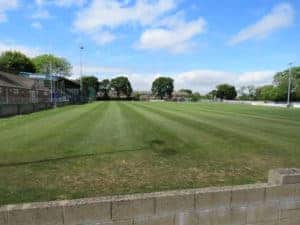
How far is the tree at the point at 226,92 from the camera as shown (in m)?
179

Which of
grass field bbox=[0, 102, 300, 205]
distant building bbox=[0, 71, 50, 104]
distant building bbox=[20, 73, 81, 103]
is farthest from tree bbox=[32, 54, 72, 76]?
grass field bbox=[0, 102, 300, 205]

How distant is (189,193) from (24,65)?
116315 millimetres

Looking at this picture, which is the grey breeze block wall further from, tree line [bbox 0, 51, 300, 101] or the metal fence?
tree line [bbox 0, 51, 300, 101]

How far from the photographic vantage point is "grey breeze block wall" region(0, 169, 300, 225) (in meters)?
4.30

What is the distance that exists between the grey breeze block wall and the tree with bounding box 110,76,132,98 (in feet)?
528

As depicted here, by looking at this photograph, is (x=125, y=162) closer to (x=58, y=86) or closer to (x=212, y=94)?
(x=58, y=86)

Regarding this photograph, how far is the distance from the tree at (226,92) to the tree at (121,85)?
4714cm

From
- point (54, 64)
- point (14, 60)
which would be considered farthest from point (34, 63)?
point (14, 60)

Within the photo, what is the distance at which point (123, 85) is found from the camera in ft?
545

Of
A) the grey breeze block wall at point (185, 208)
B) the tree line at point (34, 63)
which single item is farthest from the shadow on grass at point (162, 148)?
the tree line at point (34, 63)

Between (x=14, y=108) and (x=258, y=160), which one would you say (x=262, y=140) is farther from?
(x=14, y=108)

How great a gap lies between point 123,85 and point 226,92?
5277cm

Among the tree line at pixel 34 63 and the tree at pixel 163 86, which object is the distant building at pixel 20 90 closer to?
the tree line at pixel 34 63

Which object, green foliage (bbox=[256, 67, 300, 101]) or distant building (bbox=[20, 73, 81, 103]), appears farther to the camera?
green foliage (bbox=[256, 67, 300, 101])
